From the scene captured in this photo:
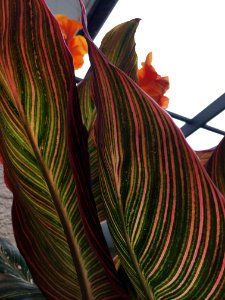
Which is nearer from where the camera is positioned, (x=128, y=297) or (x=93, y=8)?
(x=128, y=297)

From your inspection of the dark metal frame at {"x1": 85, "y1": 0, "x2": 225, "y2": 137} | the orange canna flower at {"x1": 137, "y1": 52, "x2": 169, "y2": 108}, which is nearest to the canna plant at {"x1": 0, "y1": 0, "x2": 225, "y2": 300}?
the orange canna flower at {"x1": 137, "y1": 52, "x2": 169, "y2": 108}

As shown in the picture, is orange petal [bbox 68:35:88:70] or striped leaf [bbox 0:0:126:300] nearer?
striped leaf [bbox 0:0:126:300]

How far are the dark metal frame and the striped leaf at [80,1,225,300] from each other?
230cm

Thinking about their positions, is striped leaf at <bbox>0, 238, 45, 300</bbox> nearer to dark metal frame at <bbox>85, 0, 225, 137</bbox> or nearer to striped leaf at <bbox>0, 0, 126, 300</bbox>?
striped leaf at <bbox>0, 0, 126, 300</bbox>

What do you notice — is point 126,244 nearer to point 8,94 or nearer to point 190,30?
point 8,94

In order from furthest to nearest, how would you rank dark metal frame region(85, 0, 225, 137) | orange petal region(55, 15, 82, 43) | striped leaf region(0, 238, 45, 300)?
dark metal frame region(85, 0, 225, 137), orange petal region(55, 15, 82, 43), striped leaf region(0, 238, 45, 300)

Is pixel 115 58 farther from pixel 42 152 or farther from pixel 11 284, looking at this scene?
pixel 11 284

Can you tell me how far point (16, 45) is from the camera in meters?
0.36

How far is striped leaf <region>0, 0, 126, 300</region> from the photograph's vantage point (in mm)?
354

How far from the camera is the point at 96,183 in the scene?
0.46 m

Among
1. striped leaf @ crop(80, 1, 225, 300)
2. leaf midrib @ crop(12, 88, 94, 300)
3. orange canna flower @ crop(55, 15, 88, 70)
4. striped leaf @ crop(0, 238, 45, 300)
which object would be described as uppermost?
orange canna flower @ crop(55, 15, 88, 70)

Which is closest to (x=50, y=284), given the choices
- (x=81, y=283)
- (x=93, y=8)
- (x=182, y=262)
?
(x=81, y=283)

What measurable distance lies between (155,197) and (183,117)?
12.8 feet

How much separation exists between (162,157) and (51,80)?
0.13 metres
